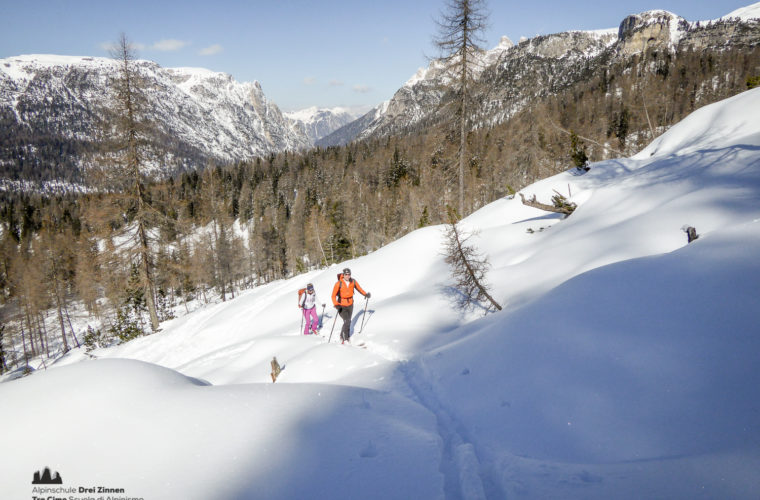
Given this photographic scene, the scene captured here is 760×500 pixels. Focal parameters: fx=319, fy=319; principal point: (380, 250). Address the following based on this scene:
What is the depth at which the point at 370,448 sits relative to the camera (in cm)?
340

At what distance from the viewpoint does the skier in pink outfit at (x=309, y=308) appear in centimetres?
1054

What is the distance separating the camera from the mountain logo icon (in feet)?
9.46

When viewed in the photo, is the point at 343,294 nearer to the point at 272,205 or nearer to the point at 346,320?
the point at 346,320

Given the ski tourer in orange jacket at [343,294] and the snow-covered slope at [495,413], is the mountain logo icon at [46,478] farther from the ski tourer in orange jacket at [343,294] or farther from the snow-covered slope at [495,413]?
the ski tourer in orange jacket at [343,294]

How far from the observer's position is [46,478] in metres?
2.89

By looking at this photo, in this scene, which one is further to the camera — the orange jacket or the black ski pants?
the orange jacket

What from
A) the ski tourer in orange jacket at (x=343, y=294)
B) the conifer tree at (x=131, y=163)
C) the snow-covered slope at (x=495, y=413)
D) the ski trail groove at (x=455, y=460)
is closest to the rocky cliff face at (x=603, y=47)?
the conifer tree at (x=131, y=163)

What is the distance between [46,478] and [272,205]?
80558 millimetres

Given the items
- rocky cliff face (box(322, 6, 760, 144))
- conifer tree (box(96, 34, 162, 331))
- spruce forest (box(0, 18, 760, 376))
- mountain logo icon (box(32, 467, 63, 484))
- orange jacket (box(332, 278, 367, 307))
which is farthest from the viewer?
rocky cliff face (box(322, 6, 760, 144))

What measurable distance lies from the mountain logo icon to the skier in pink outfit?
7436mm

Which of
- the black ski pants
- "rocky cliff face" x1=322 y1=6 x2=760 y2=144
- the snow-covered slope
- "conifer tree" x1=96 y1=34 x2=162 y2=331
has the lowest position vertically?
the black ski pants

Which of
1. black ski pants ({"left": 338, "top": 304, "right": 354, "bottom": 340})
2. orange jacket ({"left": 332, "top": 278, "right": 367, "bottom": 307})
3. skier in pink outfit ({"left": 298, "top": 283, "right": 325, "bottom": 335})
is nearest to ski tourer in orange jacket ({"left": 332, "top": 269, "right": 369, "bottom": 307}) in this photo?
orange jacket ({"left": 332, "top": 278, "right": 367, "bottom": 307})

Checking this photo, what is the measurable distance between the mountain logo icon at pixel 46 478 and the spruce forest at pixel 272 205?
53.8ft

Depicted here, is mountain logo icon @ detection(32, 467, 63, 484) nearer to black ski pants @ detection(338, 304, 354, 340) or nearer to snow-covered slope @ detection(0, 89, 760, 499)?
snow-covered slope @ detection(0, 89, 760, 499)
